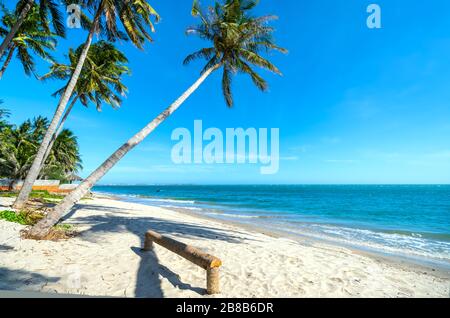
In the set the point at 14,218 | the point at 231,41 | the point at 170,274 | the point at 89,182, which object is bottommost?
the point at 170,274

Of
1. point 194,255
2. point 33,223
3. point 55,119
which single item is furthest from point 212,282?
point 55,119

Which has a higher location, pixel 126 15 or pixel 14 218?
pixel 126 15

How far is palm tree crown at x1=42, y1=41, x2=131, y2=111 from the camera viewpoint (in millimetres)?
14203

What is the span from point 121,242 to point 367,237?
12877 millimetres

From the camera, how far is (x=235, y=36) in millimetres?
10094

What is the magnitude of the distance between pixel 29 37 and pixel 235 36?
11.2m

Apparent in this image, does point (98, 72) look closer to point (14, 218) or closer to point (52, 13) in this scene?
point (52, 13)

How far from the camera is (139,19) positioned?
34.2 ft

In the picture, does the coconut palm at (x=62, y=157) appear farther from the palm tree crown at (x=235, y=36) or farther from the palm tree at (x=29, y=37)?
the palm tree crown at (x=235, y=36)

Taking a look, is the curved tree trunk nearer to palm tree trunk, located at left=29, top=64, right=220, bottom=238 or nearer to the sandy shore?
the sandy shore

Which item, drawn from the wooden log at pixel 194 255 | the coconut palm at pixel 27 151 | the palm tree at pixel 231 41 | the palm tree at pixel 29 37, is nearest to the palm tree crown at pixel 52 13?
the palm tree at pixel 29 37

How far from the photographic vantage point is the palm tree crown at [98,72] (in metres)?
14.2

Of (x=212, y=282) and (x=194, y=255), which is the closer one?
(x=212, y=282)

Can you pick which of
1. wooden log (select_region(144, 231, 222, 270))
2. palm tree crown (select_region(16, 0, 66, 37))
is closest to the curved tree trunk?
palm tree crown (select_region(16, 0, 66, 37))
